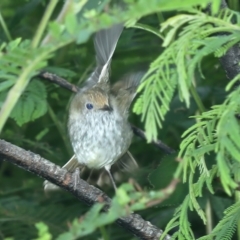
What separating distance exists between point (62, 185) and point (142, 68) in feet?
2.75

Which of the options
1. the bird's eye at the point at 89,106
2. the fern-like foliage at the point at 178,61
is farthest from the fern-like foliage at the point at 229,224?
the bird's eye at the point at 89,106

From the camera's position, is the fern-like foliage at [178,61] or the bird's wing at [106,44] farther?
the bird's wing at [106,44]

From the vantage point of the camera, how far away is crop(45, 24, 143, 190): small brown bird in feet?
9.72

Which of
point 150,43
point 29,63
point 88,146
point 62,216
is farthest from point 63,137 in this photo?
point 29,63

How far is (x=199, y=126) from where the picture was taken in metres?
1.74

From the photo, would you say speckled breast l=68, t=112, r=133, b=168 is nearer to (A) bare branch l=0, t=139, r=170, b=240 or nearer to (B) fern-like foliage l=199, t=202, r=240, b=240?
(A) bare branch l=0, t=139, r=170, b=240

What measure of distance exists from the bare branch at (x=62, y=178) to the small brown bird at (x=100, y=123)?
2.69ft

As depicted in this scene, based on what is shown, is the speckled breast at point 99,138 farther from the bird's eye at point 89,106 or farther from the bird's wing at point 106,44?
the bird's wing at point 106,44

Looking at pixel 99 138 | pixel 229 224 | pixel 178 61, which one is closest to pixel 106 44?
pixel 99 138

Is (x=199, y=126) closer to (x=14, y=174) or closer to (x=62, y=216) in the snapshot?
(x=62, y=216)

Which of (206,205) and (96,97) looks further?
(96,97)

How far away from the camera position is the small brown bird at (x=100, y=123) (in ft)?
9.72

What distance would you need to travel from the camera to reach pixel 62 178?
6.60 ft

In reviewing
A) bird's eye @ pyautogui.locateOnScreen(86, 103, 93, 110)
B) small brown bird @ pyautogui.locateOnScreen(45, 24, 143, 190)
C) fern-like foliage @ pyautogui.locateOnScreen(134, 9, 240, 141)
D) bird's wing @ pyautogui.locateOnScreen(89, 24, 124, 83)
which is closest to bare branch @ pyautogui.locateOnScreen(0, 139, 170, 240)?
fern-like foliage @ pyautogui.locateOnScreen(134, 9, 240, 141)
